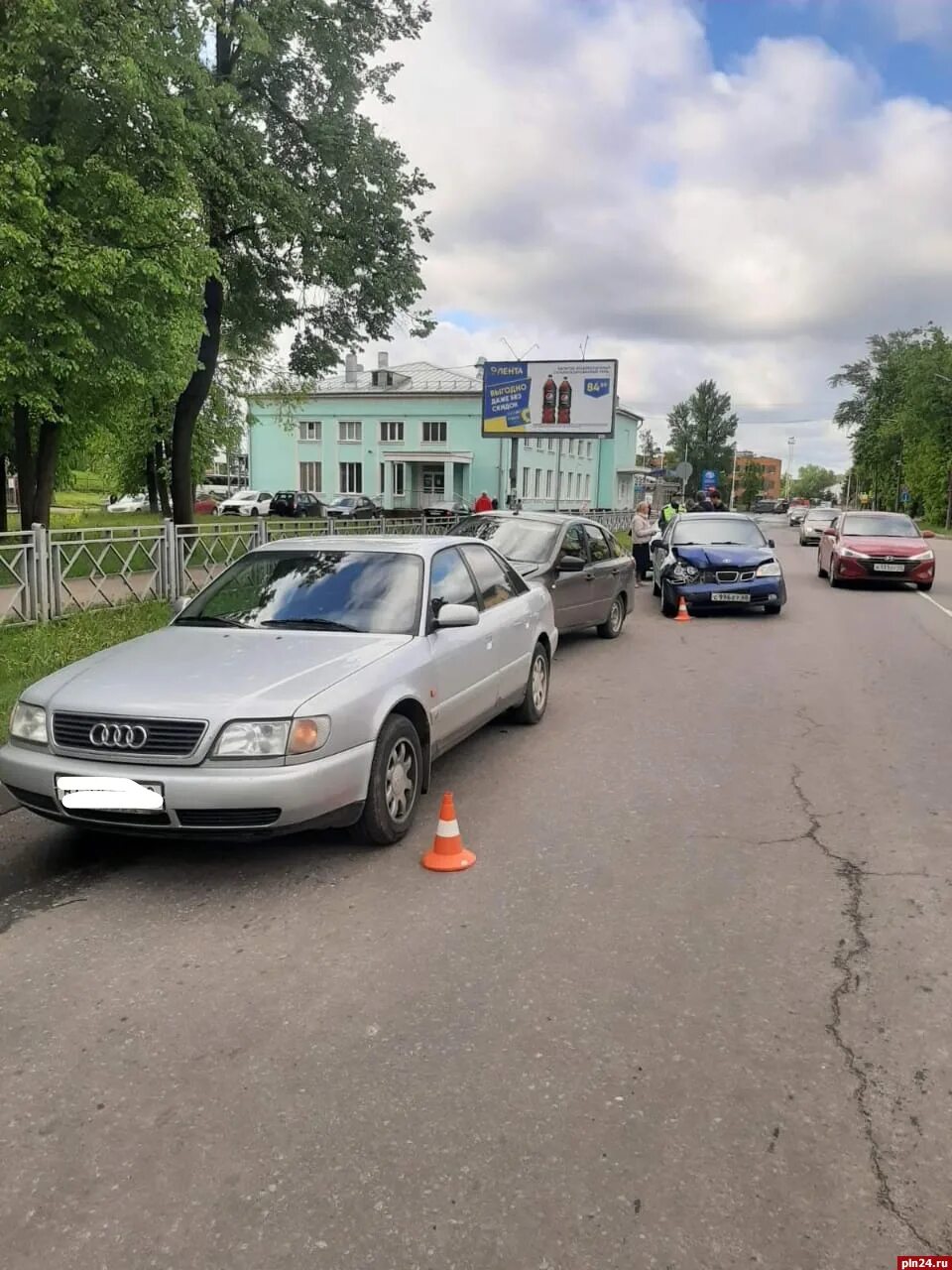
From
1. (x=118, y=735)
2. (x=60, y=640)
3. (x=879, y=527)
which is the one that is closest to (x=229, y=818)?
(x=118, y=735)

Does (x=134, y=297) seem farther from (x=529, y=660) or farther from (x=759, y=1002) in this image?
(x=759, y=1002)

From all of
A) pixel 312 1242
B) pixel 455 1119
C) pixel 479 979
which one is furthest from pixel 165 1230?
pixel 479 979

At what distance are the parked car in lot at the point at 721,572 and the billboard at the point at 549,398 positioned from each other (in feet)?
41.1

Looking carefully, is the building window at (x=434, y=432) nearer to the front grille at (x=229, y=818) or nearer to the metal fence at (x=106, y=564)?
the metal fence at (x=106, y=564)

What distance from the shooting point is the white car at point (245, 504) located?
2223 inches

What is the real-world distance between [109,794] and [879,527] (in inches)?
733

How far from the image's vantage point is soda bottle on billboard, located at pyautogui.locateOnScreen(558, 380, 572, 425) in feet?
88.2

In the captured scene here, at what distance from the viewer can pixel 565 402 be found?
88.4 feet

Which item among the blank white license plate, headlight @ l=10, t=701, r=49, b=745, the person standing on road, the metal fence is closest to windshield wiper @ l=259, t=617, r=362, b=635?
headlight @ l=10, t=701, r=49, b=745

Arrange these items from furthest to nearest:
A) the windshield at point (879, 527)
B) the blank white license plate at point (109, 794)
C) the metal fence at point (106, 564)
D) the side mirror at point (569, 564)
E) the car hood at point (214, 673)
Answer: the windshield at point (879, 527), the metal fence at point (106, 564), the side mirror at point (569, 564), the car hood at point (214, 673), the blank white license plate at point (109, 794)

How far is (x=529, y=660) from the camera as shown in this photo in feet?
23.2

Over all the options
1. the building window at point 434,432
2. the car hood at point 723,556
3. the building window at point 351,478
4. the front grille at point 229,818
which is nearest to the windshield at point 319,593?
the front grille at point 229,818

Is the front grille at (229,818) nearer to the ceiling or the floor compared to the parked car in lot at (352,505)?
nearer to the ceiling

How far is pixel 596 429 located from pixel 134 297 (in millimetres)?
15379
